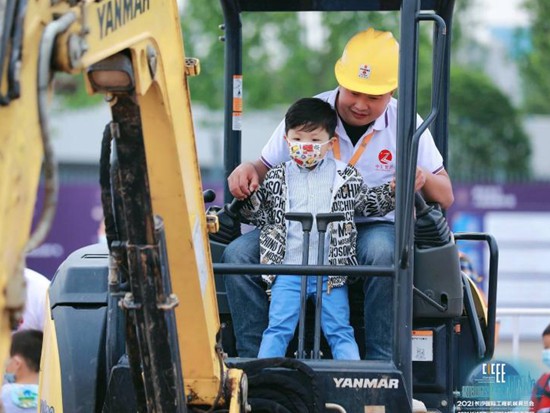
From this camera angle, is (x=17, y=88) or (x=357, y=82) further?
(x=357, y=82)

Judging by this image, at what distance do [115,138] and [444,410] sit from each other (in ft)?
7.58

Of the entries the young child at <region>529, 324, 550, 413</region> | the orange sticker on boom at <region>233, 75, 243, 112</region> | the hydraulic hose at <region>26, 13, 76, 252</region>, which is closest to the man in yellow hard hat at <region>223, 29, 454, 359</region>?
the orange sticker on boom at <region>233, 75, 243, 112</region>

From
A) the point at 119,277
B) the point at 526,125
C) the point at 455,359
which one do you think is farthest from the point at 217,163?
the point at 119,277

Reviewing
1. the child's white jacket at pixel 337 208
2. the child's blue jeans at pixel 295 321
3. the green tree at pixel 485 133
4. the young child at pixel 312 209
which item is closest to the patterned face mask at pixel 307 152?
the young child at pixel 312 209

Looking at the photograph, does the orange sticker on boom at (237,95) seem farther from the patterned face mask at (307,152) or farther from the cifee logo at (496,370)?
the cifee logo at (496,370)

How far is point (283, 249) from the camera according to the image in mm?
5281

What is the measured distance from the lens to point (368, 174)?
548 centimetres

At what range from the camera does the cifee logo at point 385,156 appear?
5480mm

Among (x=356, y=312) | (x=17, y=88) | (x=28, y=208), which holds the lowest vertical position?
(x=356, y=312)

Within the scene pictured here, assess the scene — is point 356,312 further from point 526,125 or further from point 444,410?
point 526,125

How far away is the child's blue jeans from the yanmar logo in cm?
34

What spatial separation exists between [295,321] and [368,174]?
2.64ft

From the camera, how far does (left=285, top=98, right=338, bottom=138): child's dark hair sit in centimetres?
527

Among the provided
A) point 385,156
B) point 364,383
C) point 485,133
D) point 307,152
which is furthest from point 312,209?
point 485,133
